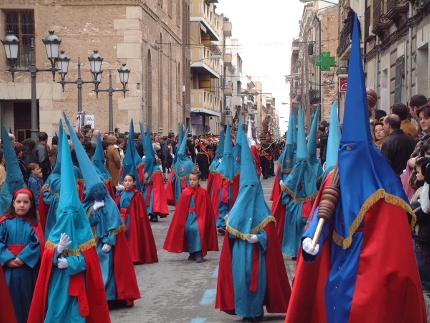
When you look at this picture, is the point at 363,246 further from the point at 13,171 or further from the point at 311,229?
the point at 13,171

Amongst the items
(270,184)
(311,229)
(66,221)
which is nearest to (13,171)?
(66,221)

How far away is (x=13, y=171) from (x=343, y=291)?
5.40 meters

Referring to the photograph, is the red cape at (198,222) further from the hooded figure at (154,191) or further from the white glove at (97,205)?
the hooded figure at (154,191)

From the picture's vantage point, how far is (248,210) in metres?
8.95

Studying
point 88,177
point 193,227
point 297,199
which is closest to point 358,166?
point 88,177

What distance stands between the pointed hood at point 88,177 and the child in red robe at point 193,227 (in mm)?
3410

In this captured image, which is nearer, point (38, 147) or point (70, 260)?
point (70, 260)

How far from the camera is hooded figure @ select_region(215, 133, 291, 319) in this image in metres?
8.66

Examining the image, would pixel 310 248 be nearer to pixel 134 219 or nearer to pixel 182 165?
pixel 134 219

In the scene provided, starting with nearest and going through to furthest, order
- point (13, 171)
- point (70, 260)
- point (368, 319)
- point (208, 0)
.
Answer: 1. point (368, 319)
2. point (70, 260)
3. point (13, 171)
4. point (208, 0)

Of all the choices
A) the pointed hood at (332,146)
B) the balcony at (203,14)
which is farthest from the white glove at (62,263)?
the balcony at (203,14)

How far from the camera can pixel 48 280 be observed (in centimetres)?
744

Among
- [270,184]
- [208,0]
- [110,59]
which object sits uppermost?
[208,0]

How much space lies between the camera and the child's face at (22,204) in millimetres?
7797
